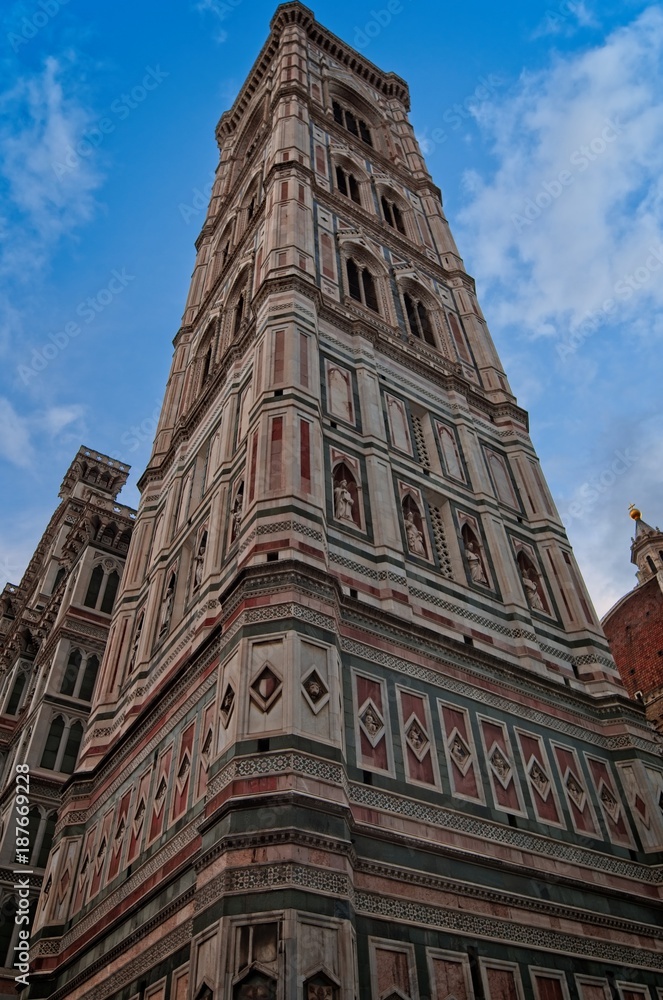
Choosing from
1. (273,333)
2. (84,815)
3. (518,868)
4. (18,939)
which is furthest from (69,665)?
(518,868)

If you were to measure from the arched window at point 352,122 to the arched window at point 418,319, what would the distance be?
958 centimetres

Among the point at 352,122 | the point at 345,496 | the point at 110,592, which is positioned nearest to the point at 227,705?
the point at 345,496

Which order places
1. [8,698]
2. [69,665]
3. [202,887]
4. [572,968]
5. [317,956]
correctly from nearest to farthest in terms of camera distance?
[317,956] < [202,887] < [572,968] < [69,665] < [8,698]

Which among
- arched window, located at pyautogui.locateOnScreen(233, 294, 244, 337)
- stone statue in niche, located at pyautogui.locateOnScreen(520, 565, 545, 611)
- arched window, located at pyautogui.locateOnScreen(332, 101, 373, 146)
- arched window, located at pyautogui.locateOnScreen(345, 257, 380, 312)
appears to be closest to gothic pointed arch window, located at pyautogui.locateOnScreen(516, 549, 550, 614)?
stone statue in niche, located at pyautogui.locateOnScreen(520, 565, 545, 611)

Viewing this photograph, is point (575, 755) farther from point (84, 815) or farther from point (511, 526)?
point (84, 815)

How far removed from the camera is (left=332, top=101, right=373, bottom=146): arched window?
26594 millimetres

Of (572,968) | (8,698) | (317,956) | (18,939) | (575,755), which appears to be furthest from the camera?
(8,698)

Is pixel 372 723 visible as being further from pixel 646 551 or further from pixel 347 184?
pixel 646 551

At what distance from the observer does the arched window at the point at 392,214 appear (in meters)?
22.9

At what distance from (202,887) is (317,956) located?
128 cm

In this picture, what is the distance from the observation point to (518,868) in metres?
8.85

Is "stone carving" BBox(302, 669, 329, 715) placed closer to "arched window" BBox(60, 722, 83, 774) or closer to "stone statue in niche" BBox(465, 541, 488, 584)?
"stone statue in niche" BBox(465, 541, 488, 584)

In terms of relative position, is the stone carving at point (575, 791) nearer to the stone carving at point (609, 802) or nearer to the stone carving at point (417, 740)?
the stone carving at point (609, 802)

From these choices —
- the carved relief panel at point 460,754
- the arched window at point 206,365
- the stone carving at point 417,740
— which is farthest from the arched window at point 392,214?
the stone carving at point 417,740
